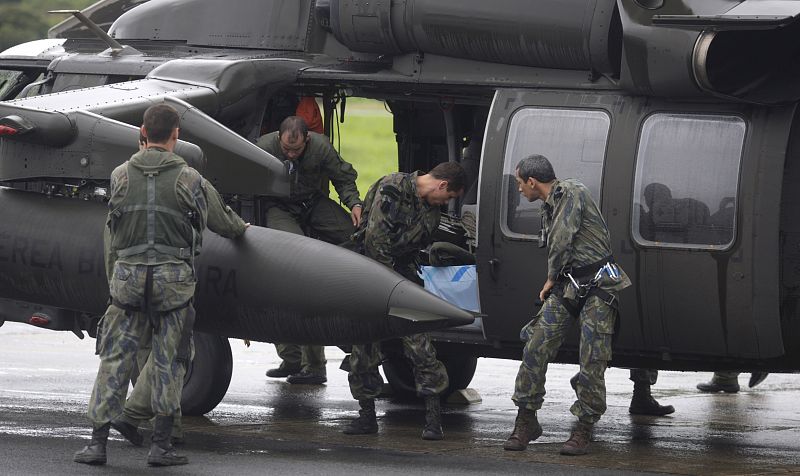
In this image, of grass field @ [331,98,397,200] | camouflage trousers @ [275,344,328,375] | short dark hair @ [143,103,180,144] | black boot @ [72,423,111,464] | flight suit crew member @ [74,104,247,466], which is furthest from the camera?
grass field @ [331,98,397,200]

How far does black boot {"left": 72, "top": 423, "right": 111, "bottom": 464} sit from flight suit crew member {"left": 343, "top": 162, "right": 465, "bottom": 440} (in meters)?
2.15

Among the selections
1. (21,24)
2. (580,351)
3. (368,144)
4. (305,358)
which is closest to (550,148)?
(580,351)

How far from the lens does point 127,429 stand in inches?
348

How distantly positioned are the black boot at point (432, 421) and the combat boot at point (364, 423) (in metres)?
0.40

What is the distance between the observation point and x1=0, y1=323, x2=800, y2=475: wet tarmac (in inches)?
336

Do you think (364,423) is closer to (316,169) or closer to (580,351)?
(580,351)

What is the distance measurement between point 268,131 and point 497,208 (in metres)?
2.66

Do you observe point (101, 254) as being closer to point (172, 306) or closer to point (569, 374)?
point (172, 306)

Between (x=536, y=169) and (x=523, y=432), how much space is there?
166 cm

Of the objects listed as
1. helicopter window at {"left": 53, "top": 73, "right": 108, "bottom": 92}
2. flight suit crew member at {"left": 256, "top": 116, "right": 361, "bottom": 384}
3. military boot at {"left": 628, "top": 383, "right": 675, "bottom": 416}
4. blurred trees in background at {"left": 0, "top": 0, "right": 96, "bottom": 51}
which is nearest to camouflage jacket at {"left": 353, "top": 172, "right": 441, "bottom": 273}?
flight suit crew member at {"left": 256, "top": 116, "right": 361, "bottom": 384}

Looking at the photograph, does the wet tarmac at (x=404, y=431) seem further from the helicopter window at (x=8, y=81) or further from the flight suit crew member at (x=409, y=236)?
the helicopter window at (x=8, y=81)

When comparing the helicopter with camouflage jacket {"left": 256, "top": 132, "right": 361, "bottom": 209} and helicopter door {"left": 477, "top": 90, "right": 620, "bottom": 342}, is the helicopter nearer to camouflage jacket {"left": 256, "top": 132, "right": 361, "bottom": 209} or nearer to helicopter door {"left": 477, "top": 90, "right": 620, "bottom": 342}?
helicopter door {"left": 477, "top": 90, "right": 620, "bottom": 342}

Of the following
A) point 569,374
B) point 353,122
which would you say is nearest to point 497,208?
point 569,374

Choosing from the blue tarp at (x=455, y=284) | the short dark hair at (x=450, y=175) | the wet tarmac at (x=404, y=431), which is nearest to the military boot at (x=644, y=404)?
the wet tarmac at (x=404, y=431)
